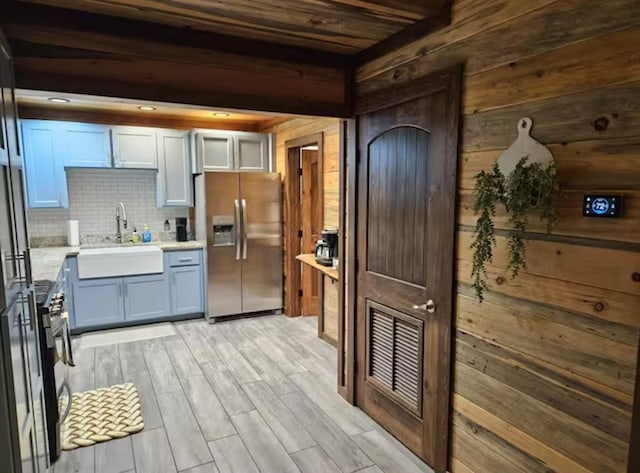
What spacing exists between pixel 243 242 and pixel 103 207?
1.81m

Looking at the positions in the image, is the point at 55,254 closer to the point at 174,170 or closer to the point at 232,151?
the point at 174,170

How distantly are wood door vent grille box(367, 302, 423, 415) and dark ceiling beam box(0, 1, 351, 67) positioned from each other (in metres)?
1.68

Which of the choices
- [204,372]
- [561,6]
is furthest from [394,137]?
[204,372]

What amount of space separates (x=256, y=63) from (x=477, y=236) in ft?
5.33

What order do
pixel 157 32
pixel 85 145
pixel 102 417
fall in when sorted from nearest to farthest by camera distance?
pixel 157 32, pixel 102 417, pixel 85 145

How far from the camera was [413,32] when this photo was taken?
2266 millimetres

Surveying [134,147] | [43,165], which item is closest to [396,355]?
[134,147]

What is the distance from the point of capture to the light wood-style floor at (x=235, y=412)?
7.98 feet

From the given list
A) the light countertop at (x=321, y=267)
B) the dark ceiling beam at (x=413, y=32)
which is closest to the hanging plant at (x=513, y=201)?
the dark ceiling beam at (x=413, y=32)

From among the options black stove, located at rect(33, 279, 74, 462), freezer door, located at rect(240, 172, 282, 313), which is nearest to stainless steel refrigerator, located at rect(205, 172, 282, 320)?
freezer door, located at rect(240, 172, 282, 313)

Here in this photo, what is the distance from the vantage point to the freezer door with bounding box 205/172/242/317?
4.78 m

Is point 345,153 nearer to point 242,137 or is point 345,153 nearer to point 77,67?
point 77,67

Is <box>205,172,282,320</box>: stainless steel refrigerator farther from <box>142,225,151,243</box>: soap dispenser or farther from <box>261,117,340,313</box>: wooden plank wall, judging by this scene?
<box>142,225,151,243</box>: soap dispenser

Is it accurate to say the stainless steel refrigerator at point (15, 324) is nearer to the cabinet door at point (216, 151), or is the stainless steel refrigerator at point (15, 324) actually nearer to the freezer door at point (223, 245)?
the freezer door at point (223, 245)
